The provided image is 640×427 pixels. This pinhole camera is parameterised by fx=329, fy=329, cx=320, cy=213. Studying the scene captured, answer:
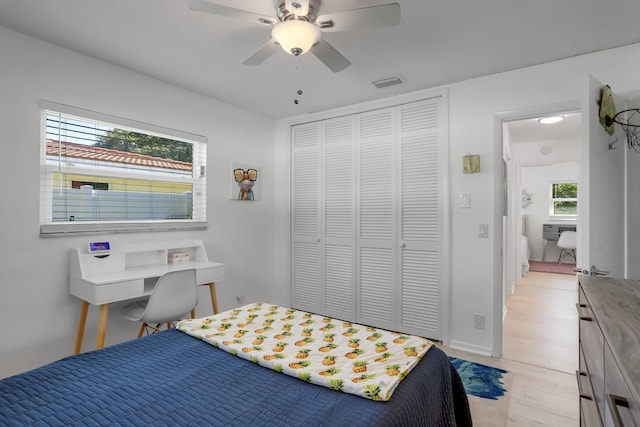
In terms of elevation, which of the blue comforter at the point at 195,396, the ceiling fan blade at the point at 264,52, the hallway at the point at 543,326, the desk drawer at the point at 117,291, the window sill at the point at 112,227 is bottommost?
the hallway at the point at 543,326

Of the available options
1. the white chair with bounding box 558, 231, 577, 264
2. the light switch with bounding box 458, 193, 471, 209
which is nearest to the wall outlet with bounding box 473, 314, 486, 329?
the light switch with bounding box 458, 193, 471, 209

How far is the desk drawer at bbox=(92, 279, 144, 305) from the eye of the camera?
7.30ft

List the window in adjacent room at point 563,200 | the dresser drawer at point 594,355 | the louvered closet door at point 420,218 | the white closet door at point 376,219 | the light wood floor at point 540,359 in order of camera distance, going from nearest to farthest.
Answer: the dresser drawer at point 594,355
the light wood floor at point 540,359
the louvered closet door at point 420,218
the white closet door at point 376,219
the window in adjacent room at point 563,200

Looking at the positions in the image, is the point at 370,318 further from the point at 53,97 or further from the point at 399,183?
the point at 53,97

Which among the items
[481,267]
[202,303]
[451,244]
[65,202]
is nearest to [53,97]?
[65,202]

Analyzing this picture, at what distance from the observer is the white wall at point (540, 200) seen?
7.55m

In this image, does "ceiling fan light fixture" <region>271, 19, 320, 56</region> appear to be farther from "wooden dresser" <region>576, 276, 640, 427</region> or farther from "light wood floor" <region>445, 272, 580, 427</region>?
"light wood floor" <region>445, 272, 580, 427</region>

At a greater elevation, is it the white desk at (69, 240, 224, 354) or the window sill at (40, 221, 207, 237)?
the window sill at (40, 221, 207, 237)

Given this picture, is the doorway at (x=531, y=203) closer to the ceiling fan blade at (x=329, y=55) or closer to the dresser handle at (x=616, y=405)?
the ceiling fan blade at (x=329, y=55)

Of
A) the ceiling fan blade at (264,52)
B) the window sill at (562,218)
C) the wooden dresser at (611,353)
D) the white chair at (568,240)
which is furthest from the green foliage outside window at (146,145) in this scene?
the window sill at (562,218)

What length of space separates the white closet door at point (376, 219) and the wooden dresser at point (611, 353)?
184 cm

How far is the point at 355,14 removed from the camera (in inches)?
62.5

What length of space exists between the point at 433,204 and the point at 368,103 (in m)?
1.27

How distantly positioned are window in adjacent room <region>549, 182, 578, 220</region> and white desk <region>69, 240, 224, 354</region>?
7892mm
